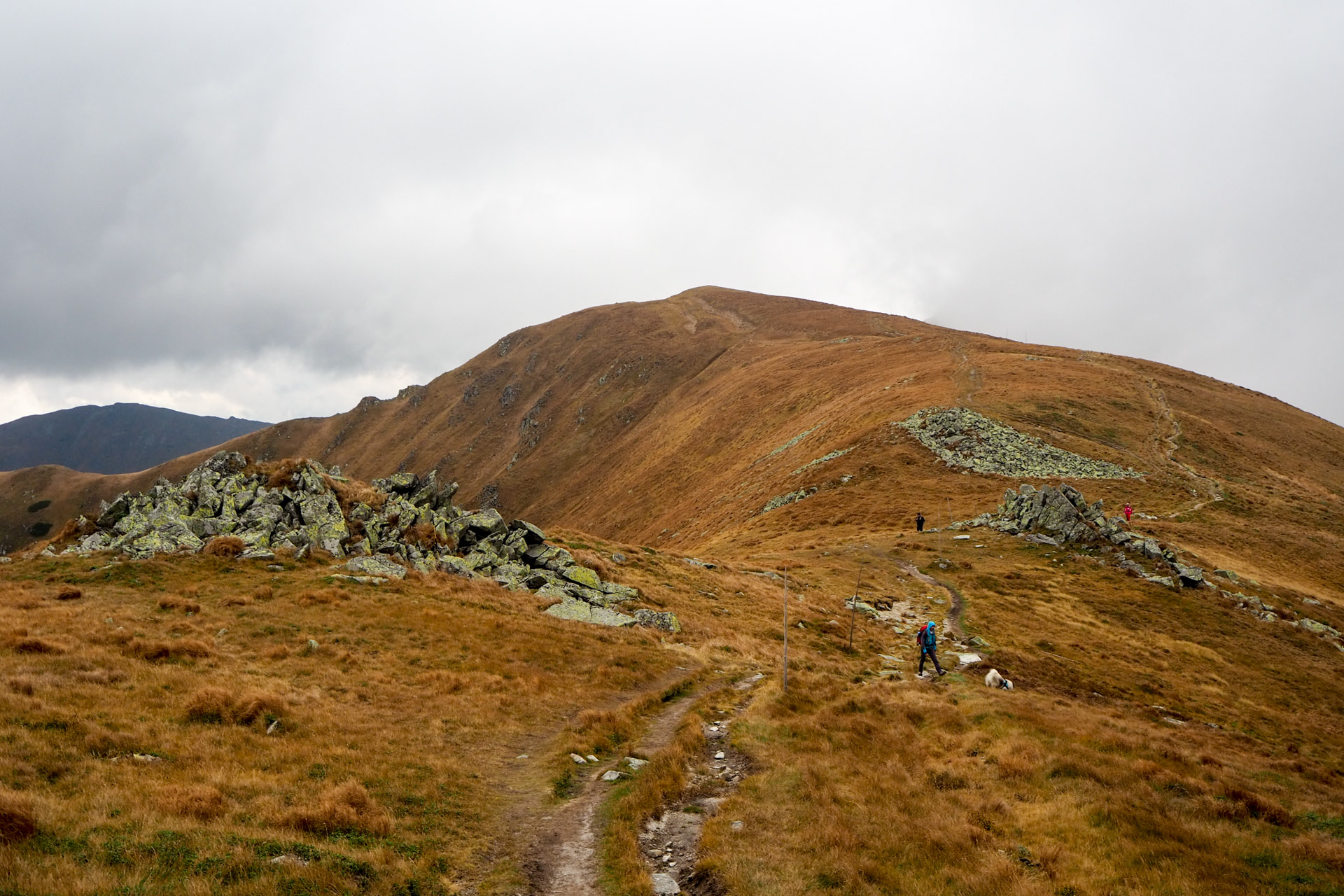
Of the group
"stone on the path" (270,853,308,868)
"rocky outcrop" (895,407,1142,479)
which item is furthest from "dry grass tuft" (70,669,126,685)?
"rocky outcrop" (895,407,1142,479)

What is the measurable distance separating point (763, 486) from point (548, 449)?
8540 cm

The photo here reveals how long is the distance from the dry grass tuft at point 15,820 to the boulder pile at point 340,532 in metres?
17.9

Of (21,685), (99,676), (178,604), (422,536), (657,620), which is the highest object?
(422,536)

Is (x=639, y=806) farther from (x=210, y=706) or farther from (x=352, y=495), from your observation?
(x=352, y=495)

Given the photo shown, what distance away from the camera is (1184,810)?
488 inches

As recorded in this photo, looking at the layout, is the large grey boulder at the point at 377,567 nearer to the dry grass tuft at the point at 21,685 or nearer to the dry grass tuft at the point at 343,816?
the dry grass tuft at the point at 21,685

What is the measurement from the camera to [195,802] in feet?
32.4

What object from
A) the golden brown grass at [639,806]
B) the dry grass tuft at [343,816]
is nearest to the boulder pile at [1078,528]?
the golden brown grass at [639,806]

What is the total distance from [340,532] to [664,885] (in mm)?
24821

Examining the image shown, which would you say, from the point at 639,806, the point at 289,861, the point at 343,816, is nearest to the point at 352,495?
the point at 343,816

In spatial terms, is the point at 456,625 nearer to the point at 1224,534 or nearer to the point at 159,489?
the point at 159,489

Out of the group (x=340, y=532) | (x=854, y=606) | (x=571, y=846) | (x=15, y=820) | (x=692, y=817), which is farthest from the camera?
(x=854, y=606)

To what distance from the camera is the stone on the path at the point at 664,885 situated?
391 inches

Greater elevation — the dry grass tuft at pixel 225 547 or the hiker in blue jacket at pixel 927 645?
the dry grass tuft at pixel 225 547
